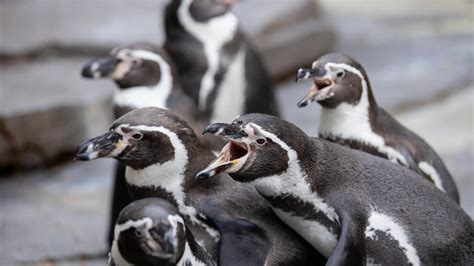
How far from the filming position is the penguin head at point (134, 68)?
3777 mm

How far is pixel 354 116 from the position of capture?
307cm

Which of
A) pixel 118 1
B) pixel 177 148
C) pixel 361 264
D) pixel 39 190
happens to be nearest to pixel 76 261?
pixel 39 190

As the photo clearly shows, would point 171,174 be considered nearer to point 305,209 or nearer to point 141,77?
point 305,209

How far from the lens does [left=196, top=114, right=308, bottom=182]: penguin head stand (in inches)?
97.4

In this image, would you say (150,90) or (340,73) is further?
(150,90)

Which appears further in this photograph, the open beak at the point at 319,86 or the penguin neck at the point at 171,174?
the open beak at the point at 319,86

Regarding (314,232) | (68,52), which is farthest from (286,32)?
(314,232)

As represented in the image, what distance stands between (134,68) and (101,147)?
3.84 ft

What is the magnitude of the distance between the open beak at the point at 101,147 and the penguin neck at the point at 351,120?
2.22ft

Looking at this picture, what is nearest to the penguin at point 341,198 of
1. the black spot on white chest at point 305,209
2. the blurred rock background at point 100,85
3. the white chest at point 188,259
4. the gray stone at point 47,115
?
the black spot on white chest at point 305,209

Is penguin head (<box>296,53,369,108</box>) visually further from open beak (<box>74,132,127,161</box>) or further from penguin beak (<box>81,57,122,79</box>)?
penguin beak (<box>81,57,122,79</box>)

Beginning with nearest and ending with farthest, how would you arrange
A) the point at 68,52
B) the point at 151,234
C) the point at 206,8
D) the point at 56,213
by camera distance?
the point at 151,234 < the point at 206,8 < the point at 56,213 < the point at 68,52

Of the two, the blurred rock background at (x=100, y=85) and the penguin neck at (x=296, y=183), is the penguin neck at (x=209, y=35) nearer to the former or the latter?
the blurred rock background at (x=100, y=85)

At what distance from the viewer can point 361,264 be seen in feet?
8.18
